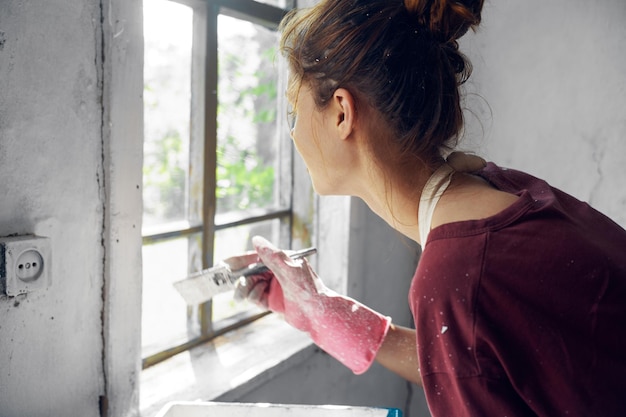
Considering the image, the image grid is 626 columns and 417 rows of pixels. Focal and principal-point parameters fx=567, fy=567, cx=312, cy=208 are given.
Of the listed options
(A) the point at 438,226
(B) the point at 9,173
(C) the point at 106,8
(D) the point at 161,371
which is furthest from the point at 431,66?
(D) the point at 161,371

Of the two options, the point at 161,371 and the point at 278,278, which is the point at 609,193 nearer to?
the point at 278,278

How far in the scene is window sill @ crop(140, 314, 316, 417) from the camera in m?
1.20

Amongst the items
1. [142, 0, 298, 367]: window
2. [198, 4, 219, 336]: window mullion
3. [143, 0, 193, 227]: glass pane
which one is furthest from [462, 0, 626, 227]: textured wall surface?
[143, 0, 193, 227]: glass pane

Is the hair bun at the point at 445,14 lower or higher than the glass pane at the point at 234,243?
higher

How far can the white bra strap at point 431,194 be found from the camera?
0.89 metres

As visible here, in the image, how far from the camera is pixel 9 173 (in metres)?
0.78

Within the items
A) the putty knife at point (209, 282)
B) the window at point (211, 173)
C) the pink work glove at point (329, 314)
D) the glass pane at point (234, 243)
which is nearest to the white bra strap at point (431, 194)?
the pink work glove at point (329, 314)

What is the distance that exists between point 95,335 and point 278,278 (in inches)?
15.3

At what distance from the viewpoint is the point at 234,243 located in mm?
2041

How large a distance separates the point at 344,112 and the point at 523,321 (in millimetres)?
422

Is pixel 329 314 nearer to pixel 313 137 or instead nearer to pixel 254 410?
pixel 254 410

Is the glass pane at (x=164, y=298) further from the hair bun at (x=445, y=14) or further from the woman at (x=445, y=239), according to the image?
the hair bun at (x=445, y=14)

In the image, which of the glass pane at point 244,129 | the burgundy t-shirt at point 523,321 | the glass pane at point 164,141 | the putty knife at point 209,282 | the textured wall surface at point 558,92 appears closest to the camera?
the burgundy t-shirt at point 523,321

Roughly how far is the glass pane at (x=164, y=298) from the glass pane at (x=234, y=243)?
0.12 meters
